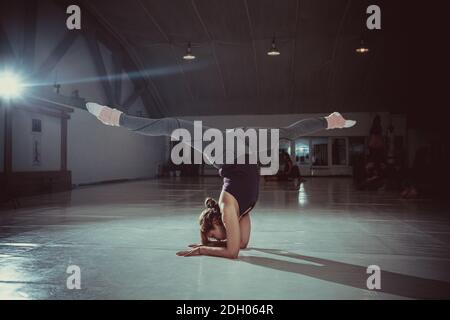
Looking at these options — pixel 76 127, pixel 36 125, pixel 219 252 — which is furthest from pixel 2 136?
pixel 219 252

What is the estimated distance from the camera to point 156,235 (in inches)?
170

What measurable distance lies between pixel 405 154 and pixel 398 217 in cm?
1597

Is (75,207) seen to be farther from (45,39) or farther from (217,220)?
(45,39)

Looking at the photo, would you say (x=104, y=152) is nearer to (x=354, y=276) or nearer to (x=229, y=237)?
(x=229, y=237)

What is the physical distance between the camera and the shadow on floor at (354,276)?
7.79ft

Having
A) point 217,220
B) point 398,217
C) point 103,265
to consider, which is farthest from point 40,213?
point 398,217

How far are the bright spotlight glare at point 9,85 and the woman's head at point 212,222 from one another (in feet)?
24.3

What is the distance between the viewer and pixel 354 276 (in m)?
2.70

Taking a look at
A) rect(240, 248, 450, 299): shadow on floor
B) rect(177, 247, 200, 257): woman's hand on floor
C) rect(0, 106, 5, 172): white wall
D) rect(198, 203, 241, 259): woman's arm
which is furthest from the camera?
rect(0, 106, 5, 172): white wall

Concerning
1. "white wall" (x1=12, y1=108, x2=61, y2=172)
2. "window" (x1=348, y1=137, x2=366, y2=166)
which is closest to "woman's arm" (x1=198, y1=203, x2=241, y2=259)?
"white wall" (x1=12, y1=108, x2=61, y2=172)

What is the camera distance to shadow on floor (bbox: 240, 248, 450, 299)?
2.37 metres

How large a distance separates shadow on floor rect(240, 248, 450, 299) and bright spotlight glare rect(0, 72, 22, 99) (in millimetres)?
7940

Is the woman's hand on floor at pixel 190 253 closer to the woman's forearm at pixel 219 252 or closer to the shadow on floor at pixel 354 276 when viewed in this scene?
the woman's forearm at pixel 219 252

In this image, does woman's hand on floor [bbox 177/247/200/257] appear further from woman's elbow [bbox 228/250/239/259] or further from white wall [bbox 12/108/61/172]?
white wall [bbox 12/108/61/172]
